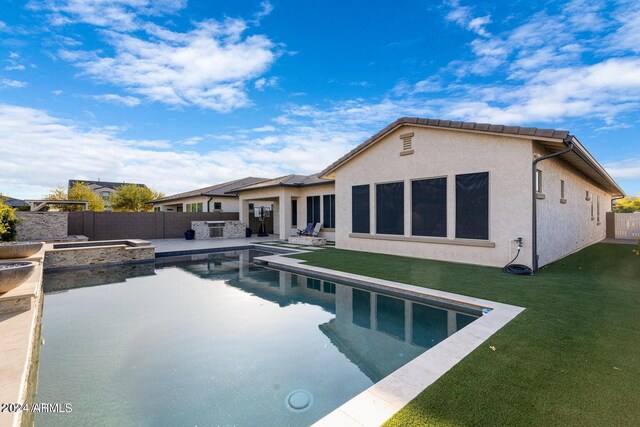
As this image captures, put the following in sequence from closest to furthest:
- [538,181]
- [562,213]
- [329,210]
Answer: [538,181], [562,213], [329,210]

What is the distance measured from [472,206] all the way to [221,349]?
28.0 feet

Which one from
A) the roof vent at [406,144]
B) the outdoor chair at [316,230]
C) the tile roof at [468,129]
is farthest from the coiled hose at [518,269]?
the outdoor chair at [316,230]

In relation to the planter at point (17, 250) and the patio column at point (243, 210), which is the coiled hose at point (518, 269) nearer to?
the planter at point (17, 250)

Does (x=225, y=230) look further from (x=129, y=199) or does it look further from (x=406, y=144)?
(x=129, y=199)

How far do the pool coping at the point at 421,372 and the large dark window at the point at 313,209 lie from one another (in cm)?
1157

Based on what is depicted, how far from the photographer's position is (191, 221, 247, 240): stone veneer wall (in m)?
20.6

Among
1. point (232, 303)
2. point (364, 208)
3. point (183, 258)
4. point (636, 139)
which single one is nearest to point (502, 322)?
point (232, 303)

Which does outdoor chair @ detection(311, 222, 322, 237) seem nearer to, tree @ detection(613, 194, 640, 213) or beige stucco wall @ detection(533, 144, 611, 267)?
beige stucco wall @ detection(533, 144, 611, 267)

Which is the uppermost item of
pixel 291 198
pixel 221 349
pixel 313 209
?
pixel 291 198

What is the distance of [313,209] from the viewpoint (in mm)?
18094

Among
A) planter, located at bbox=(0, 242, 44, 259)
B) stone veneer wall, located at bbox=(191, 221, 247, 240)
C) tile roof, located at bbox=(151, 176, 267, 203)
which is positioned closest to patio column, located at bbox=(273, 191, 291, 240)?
stone veneer wall, located at bbox=(191, 221, 247, 240)

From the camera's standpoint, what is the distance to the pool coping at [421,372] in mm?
2547

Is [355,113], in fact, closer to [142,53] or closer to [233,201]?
[142,53]

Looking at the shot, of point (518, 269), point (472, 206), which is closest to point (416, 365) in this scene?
point (518, 269)
